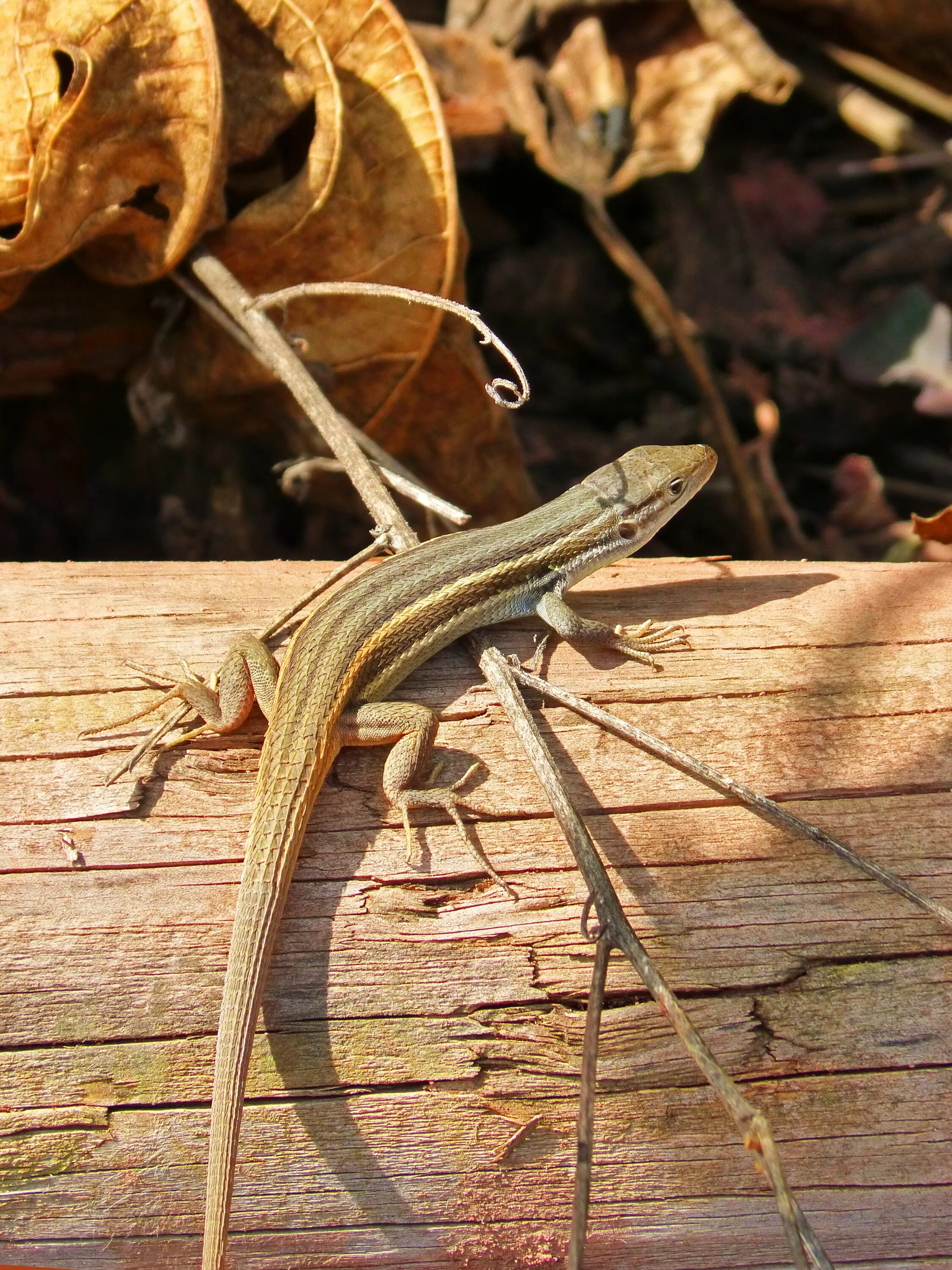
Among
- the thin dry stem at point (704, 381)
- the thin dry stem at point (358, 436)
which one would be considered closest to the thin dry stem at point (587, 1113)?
the thin dry stem at point (358, 436)

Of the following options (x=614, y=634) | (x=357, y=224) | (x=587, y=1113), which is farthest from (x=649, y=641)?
(x=357, y=224)

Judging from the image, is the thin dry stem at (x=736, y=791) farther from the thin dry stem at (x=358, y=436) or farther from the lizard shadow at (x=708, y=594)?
the thin dry stem at (x=358, y=436)

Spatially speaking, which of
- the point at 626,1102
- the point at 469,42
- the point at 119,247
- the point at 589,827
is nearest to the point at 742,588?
the point at 589,827

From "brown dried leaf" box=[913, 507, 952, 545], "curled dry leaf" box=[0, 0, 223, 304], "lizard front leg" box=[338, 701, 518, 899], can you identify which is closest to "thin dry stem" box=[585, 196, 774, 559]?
"brown dried leaf" box=[913, 507, 952, 545]

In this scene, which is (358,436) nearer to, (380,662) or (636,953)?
(380,662)

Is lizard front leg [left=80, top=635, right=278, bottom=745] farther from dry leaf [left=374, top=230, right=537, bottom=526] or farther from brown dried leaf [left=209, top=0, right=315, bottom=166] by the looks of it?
brown dried leaf [left=209, top=0, right=315, bottom=166]

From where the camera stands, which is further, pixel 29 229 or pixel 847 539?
pixel 847 539

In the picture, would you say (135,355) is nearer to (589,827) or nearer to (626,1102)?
(589,827)
